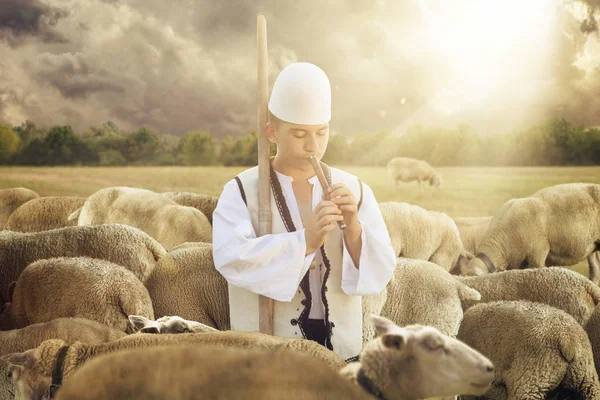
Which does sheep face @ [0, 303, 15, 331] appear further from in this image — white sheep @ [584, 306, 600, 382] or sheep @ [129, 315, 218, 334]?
white sheep @ [584, 306, 600, 382]

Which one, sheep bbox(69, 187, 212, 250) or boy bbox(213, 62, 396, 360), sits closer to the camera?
boy bbox(213, 62, 396, 360)

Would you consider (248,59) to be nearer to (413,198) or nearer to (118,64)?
(118,64)

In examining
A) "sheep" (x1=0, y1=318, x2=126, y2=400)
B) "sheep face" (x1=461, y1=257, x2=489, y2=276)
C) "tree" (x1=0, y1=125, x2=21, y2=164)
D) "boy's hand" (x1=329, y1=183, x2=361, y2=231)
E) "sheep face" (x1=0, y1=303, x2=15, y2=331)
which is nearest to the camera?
"boy's hand" (x1=329, y1=183, x2=361, y2=231)

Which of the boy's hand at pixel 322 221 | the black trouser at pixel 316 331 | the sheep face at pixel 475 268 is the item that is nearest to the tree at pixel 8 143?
the sheep face at pixel 475 268

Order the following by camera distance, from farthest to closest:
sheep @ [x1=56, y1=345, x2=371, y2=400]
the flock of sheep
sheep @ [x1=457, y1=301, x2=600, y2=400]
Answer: sheep @ [x1=457, y1=301, x2=600, y2=400] < the flock of sheep < sheep @ [x1=56, y1=345, x2=371, y2=400]

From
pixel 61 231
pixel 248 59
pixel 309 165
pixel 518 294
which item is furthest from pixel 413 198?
pixel 309 165

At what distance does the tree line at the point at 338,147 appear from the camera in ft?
25.9

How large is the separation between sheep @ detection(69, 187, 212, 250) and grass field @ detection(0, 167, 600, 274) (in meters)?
1.39

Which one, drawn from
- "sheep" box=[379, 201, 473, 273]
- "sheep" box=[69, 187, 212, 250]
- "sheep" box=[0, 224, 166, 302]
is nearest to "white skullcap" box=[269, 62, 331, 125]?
"sheep" box=[0, 224, 166, 302]

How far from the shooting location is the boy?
2396mm

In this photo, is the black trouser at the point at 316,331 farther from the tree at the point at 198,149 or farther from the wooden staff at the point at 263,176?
the tree at the point at 198,149

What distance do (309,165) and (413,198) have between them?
18.2 feet

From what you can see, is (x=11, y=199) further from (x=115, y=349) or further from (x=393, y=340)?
(x=393, y=340)

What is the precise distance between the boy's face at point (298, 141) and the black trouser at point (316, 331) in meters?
0.64
